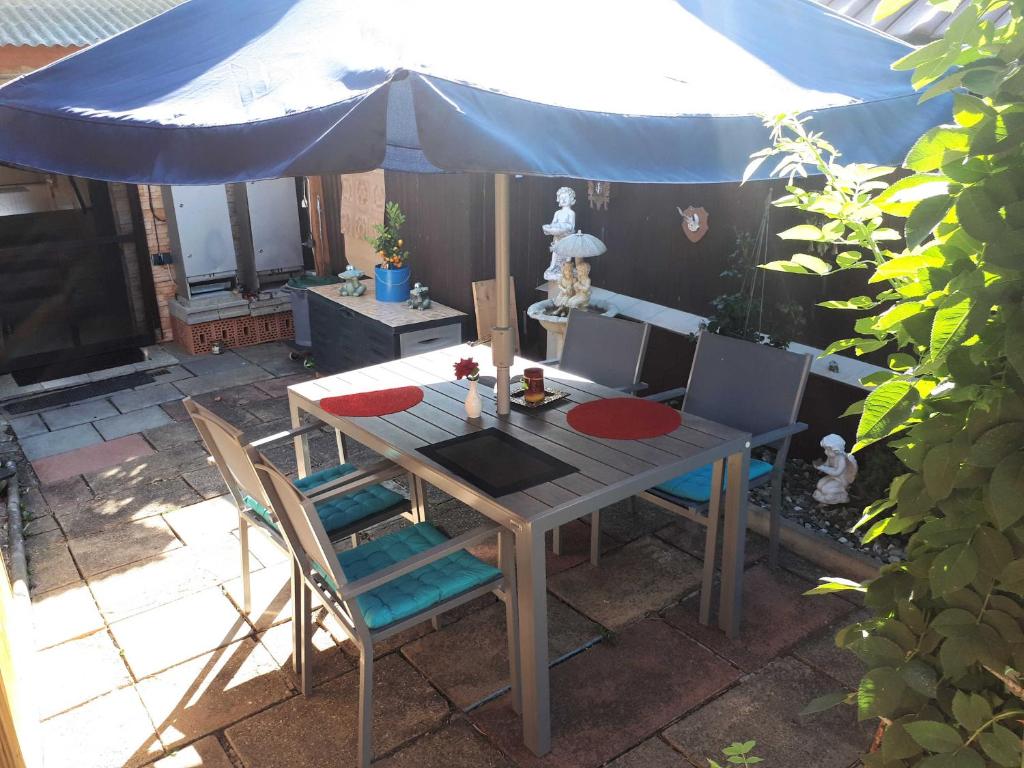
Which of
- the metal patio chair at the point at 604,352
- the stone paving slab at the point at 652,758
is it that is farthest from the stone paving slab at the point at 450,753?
the metal patio chair at the point at 604,352

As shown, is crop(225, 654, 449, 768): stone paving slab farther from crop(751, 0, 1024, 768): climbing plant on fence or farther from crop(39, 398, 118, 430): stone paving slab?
crop(39, 398, 118, 430): stone paving slab

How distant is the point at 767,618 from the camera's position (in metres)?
3.53

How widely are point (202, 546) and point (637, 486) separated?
2.45m

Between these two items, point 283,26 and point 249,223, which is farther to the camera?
point 249,223

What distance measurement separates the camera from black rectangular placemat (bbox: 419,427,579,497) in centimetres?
288

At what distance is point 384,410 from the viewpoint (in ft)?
11.8

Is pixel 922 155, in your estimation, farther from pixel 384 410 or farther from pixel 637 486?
pixel 384 410

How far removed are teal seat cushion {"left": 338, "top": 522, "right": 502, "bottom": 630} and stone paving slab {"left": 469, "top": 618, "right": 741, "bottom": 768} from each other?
552 millimetres

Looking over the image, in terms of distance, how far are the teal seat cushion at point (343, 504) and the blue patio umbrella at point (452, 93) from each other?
5.11 feet

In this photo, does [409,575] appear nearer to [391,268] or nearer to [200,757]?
[200,757]

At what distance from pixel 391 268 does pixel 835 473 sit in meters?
3.83

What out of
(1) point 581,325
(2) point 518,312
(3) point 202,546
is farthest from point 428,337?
(3) point 202,546

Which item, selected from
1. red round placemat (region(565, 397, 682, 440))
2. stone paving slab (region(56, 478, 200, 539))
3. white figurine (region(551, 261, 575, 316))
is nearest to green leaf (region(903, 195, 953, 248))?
red round placemat (region(565, 397, 682, 440))

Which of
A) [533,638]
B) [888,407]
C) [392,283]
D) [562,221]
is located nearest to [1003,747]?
[888,407]
